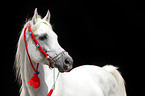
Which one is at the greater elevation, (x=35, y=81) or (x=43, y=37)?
(x=43, y=37)

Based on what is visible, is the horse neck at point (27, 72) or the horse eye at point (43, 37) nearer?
the horse eye at point (43, 37)

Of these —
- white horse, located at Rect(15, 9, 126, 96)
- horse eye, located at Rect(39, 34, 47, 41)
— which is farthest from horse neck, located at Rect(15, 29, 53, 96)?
horse eye, located at Rect(39, 34, 47, 41)

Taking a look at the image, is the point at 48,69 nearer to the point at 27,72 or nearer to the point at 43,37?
the point at 27,72

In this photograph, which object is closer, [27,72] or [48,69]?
[27,72]

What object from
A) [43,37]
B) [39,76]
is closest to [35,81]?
[39,76]

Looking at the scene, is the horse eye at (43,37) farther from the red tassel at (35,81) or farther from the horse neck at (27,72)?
the red tassel at (35,81)

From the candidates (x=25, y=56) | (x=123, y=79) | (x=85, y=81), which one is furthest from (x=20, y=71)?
(x=123, y=79)

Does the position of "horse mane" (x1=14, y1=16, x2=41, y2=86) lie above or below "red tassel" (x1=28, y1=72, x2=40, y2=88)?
above

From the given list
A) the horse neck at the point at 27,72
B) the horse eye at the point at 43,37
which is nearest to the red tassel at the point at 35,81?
the horse neck at the point at 27,72

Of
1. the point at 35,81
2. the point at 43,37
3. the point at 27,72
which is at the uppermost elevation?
the point at 43,37

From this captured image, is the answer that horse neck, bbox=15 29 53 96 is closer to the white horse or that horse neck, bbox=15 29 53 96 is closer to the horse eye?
the white horse

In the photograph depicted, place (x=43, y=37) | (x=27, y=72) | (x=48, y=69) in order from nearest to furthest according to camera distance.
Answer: (x=43, y=37) → (x=27, y=72) → (x=48, y=69)

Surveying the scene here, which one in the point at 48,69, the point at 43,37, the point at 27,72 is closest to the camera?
the point at 43,37

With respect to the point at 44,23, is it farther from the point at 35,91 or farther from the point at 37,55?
the point at 35,91
